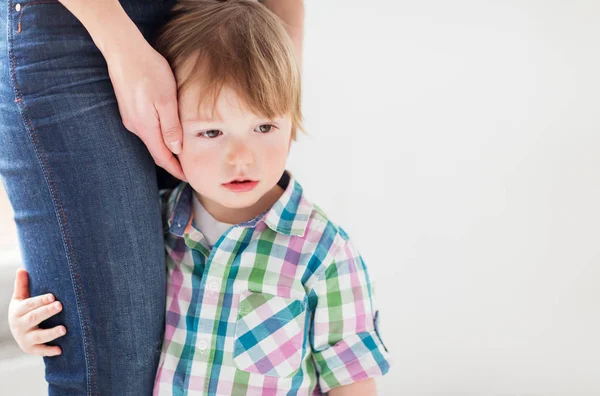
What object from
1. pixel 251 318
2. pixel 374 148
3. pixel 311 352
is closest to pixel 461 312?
pixel 374 148

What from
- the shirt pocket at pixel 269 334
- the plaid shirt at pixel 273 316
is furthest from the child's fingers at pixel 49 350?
the shirt pocket at pixel 269 334

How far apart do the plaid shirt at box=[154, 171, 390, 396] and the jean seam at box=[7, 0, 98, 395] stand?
13cm

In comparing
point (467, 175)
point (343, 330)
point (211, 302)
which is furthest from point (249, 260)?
point (467, 175)

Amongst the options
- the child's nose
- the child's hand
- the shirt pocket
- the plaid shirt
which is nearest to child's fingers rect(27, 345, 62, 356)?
the child's hand

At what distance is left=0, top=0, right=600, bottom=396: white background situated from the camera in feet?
4.95

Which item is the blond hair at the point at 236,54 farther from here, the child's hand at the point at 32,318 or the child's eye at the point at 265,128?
the child's hand at the point at 32,318

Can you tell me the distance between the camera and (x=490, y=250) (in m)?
1.60

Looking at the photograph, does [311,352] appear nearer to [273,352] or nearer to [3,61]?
[273,352]

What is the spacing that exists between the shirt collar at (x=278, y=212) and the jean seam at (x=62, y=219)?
0.19m

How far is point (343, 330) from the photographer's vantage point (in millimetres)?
1081

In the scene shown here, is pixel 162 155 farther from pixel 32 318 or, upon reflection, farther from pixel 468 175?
pixel 468 175

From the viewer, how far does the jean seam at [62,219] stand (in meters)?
0.96

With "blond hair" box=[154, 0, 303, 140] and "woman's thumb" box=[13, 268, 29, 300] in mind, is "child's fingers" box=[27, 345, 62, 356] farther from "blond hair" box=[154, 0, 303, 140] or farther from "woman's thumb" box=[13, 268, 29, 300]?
"blond hair" box=[154, 0, 303, 140]

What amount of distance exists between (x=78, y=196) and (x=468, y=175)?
0.95 meters
